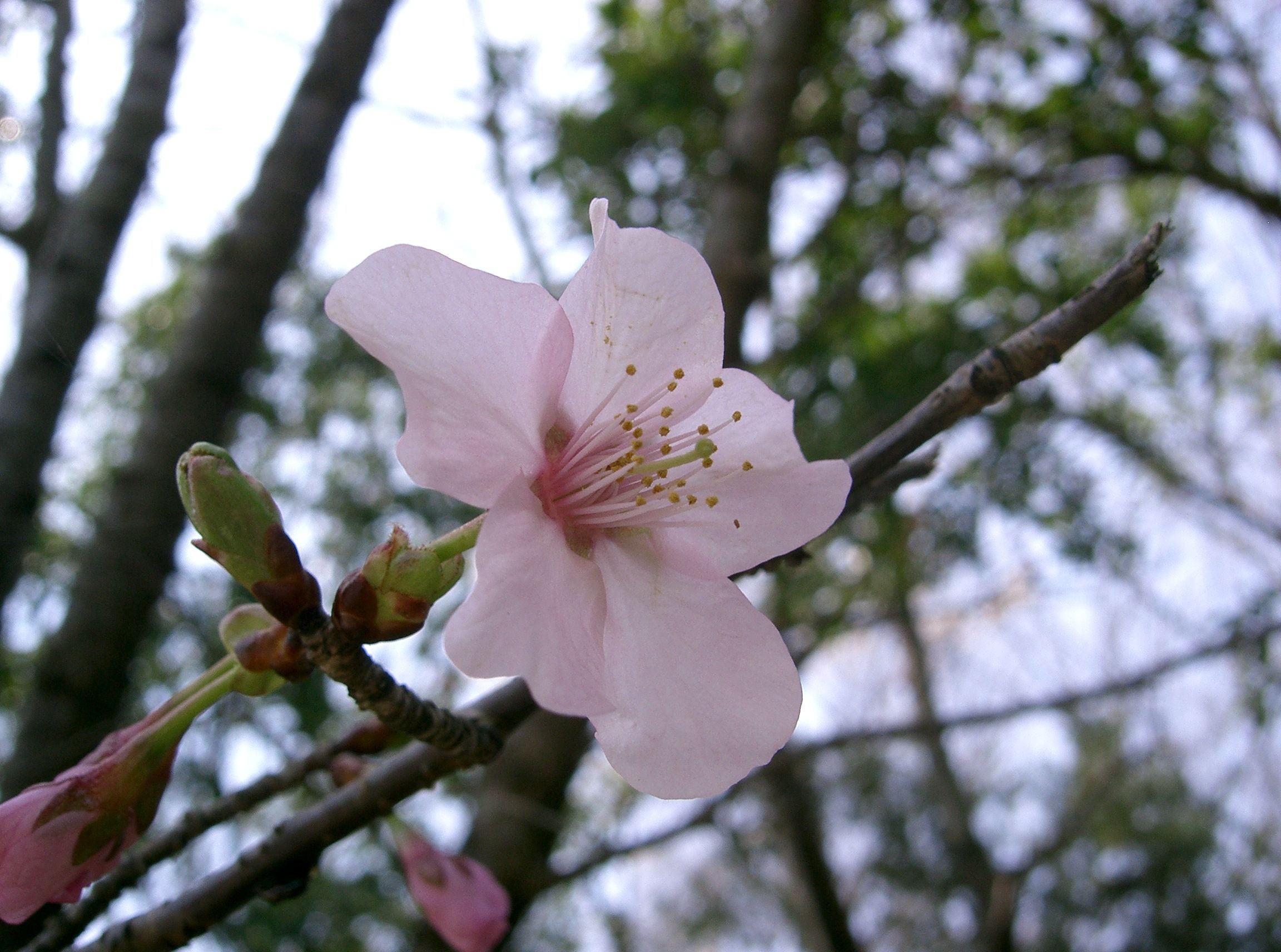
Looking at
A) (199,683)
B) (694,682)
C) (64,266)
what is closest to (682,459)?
(694,682)

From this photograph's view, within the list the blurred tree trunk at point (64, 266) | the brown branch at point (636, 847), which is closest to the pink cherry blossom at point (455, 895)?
the brown branch at point (636, 847)

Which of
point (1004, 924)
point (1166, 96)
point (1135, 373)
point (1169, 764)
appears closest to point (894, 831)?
point (1169, 764)

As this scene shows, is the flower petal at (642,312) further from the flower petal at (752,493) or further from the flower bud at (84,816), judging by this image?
the flower bud at (84,816)

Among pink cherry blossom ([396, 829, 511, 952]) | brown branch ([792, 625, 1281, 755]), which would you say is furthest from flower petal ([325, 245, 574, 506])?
brown branch ([792, 625, 1281, 755])

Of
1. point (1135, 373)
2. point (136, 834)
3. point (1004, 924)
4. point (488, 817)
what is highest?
point (136, 834)

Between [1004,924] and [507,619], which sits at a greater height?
[507,619]

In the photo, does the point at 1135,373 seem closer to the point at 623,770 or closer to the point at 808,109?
the point at 808,109
